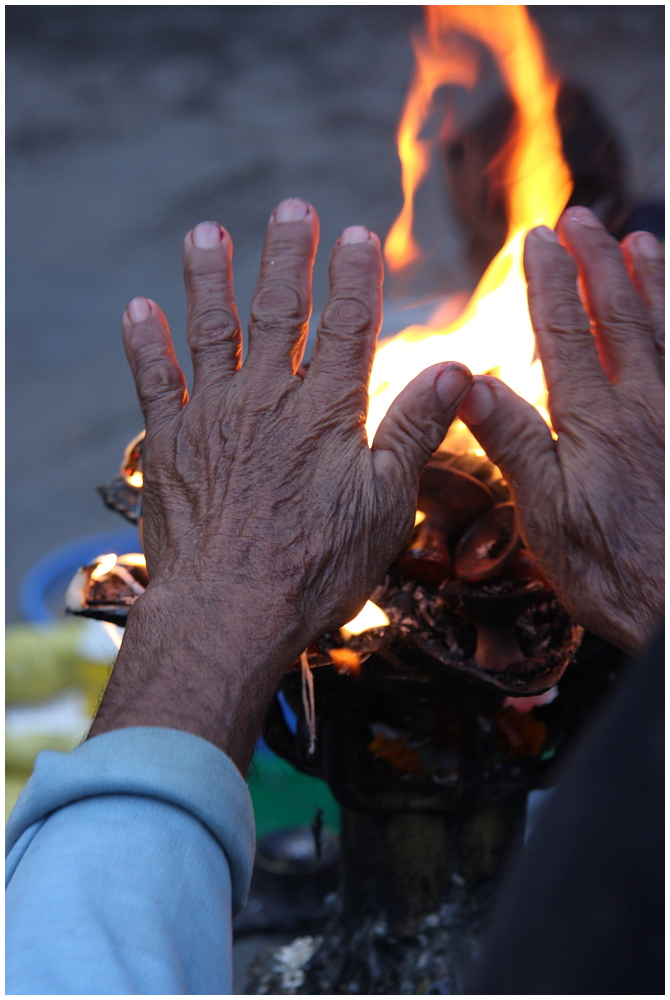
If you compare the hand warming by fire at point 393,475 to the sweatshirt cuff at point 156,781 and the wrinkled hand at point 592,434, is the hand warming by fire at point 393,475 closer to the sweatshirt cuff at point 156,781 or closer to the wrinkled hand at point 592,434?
the wrinkled hand at point 592,434

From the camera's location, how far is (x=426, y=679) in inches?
49.3

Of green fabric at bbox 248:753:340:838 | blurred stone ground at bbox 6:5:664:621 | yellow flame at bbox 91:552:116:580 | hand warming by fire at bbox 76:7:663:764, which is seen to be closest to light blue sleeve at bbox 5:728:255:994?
hand warming by fire at bbox 76:7:663:764

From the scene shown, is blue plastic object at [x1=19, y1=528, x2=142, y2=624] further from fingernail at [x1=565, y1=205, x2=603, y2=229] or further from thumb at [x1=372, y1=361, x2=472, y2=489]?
fingernail at [x1=565, y1=205, x2=603, y2=229]

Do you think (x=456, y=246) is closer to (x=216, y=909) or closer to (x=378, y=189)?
(x=378, y=189)

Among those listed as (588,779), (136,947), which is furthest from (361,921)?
(588,779)

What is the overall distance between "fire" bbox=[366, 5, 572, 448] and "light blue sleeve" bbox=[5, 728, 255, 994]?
2.43 feet

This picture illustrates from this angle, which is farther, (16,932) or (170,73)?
(170,73)

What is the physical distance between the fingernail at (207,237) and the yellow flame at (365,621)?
0.68 m

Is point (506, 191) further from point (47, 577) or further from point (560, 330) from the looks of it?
point (47, 577)

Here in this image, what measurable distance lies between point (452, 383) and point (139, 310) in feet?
1.91

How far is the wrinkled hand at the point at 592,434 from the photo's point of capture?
108cm

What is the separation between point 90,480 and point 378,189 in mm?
2833

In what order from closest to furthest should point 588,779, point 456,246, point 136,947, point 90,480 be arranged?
point 588,779 < point 136,947 < point 90,480 < point 456,246

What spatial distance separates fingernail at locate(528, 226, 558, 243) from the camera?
127cm
